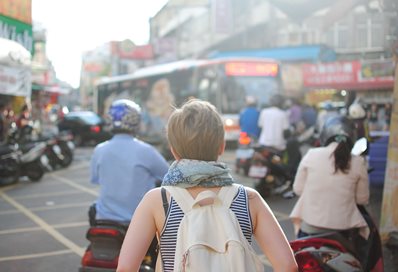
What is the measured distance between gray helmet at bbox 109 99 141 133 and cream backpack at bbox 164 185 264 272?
210 centimetres

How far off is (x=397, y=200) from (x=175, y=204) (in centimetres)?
407

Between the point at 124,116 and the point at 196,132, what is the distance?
2110mm

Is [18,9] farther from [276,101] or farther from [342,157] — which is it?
[342,157]

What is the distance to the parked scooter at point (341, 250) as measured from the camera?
3.15 metres

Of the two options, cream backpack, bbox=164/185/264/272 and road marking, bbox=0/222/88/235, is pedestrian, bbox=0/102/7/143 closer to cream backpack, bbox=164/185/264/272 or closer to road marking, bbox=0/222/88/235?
road marking, bbox=0/222/88/235

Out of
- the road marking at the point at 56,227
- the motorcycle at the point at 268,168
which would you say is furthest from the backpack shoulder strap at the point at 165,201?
the motorcycle at the point at 268,168

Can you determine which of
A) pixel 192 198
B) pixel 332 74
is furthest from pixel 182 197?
pixel 332 74

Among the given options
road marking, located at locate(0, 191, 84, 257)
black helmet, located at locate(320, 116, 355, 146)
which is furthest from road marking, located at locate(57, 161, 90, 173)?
black helmet, located at locate(320, 116, 355, 146)

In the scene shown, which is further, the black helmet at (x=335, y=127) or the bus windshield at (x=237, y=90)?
the bus windshield at (x=237, y=90)

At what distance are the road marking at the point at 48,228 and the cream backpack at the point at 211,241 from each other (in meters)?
4.23

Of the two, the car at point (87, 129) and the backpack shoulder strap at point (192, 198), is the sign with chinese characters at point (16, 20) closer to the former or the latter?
the backpack shoulder strap at point (192, 198)

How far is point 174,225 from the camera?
2.03m

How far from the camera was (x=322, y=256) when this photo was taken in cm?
320

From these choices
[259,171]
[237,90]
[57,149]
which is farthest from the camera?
[237,90]
